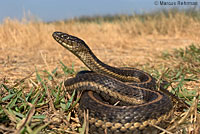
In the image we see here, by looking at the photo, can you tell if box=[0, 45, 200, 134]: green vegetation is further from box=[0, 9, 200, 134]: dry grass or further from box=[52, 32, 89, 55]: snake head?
box=[52, 32, 89, 55]: snake head

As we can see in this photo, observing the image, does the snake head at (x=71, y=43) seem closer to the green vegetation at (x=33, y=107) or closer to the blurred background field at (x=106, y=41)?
the green vegetation at (x=33, y=107)

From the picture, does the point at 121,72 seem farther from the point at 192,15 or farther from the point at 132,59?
the point at 192,15

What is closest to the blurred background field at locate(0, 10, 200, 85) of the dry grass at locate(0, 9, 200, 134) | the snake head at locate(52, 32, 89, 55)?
the dry grass at locate(0, 9, 200, 134)

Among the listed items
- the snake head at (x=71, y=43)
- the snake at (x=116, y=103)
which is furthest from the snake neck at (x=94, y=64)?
the snake head at (x=71, y=43)

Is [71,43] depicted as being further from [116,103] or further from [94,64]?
[116,103]

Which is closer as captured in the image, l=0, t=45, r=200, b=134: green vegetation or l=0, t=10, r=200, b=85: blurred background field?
l=0, t=45, r=200, b=134: green vegetation
